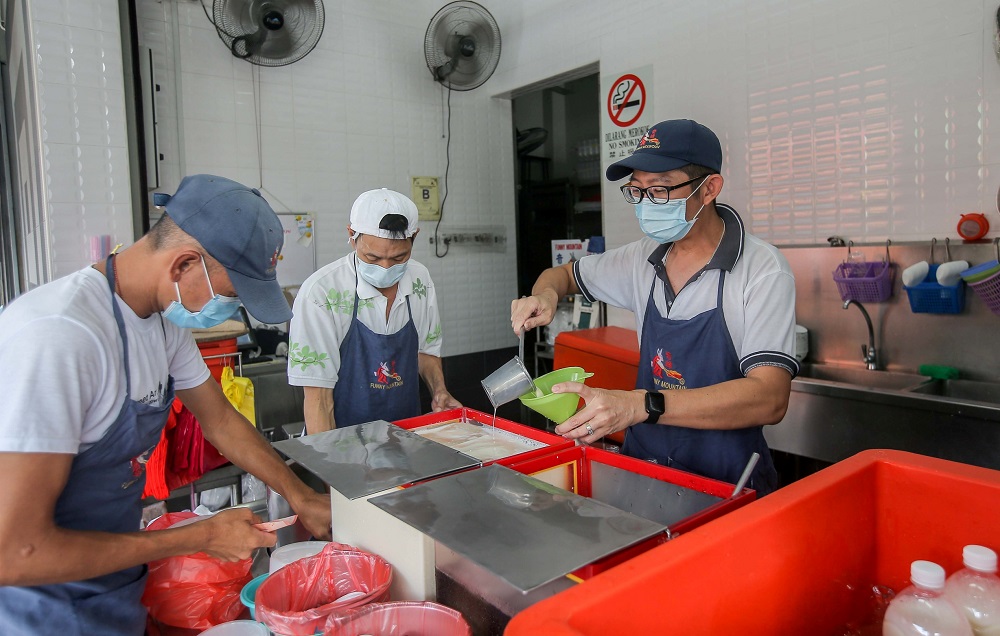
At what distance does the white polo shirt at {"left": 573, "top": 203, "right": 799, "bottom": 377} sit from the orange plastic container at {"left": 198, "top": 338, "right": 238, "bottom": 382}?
2.07 metres

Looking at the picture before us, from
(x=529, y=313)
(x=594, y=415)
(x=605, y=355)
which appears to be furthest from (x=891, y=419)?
(x=594, y=415)

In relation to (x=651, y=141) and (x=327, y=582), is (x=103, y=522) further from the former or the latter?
(x=651, y=141)

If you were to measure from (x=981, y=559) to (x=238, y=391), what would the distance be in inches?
113

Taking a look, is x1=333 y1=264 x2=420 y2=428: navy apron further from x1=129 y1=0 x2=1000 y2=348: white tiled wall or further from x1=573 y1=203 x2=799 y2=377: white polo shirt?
x1=129 y1=0 x2=1000 y2=348: white tiled wall

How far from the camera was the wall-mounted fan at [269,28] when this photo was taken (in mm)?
3910

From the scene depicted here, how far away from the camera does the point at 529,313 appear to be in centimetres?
197

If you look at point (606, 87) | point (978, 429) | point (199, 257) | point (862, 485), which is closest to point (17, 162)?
point (606, 87)

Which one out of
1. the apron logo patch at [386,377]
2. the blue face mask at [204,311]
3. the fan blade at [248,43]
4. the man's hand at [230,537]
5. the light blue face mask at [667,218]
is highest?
the fan blade at [248,43]

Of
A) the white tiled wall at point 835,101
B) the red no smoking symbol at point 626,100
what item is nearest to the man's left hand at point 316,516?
the white tiled wall at point 835,101

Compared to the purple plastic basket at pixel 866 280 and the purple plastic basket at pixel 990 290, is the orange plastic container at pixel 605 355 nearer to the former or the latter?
the purple plastic basket at pixel 866 280

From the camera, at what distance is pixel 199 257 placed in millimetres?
1348

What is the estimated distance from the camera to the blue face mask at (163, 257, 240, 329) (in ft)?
4.55

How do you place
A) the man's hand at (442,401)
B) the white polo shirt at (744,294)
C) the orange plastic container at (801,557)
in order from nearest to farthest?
the orange plastic container at (801,557) → the white polo shirt at (744,294) → the man's hand at (442,401)

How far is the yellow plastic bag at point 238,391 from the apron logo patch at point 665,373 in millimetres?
1999
